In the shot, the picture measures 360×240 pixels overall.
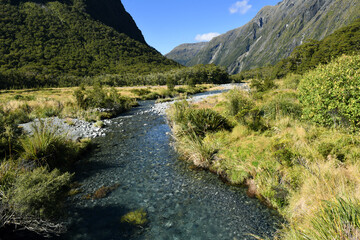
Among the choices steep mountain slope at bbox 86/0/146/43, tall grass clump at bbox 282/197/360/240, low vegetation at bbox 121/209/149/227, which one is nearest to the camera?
tall grass clump at bbox 282/197/360/240

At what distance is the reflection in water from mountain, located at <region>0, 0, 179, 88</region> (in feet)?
224

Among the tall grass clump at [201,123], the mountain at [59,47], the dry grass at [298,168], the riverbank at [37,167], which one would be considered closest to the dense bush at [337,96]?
the dry grass at [298,168]

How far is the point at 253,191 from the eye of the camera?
20.8ft

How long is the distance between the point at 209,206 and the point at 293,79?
25235 mm

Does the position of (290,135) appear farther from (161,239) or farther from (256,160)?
(161,239)

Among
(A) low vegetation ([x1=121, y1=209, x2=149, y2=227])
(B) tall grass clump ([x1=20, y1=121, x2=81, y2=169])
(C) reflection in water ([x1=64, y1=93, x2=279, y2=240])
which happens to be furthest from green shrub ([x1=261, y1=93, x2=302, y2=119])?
(B) tall grass clump ([x1=20, y1=121, x2=81, y2=169])

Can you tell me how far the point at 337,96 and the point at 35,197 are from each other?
9577 mm

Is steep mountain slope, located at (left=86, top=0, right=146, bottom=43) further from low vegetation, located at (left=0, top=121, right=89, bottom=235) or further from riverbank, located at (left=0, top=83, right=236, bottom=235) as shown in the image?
low vegetation, located at (left=0, top=121, right=89, bottom=235)

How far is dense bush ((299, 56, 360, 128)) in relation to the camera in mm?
6047

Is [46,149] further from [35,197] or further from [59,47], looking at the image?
[59,47]

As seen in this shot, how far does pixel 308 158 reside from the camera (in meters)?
5.96

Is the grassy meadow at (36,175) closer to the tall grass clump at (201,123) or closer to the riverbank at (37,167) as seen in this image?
the riverbank at (37,167)

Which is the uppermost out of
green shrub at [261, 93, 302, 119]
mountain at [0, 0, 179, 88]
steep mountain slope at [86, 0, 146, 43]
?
steep mountain slope at [86, 0, 146, 43]

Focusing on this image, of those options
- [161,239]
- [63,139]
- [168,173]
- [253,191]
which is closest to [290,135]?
[253,191]
